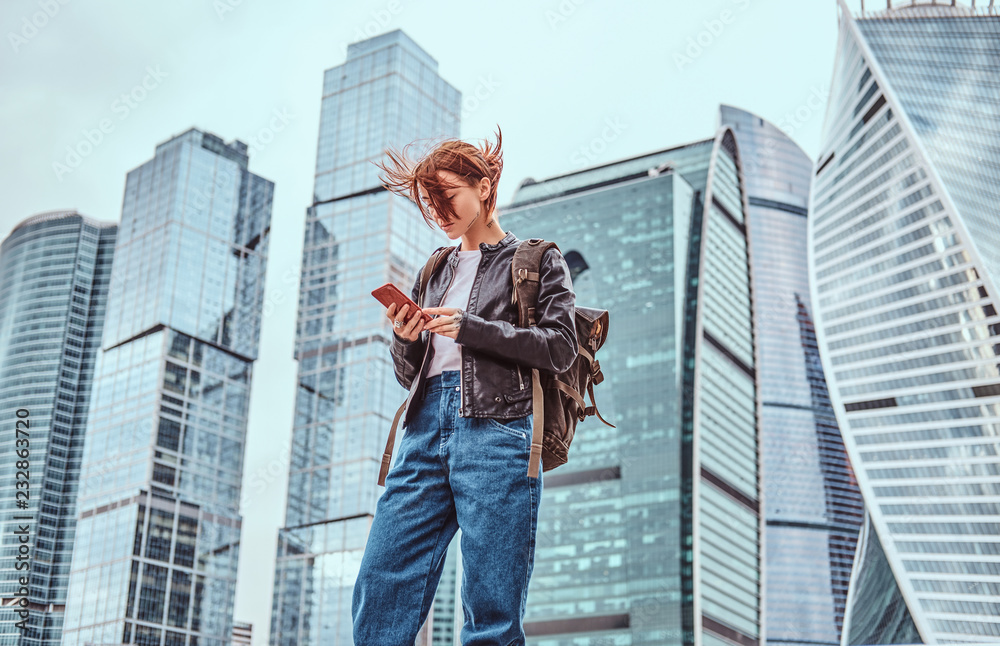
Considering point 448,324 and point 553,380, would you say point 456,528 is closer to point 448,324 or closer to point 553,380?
point 553,380

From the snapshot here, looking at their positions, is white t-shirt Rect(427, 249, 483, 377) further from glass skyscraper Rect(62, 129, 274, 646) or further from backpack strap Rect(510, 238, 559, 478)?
glass skyscraper Rect(62, 129, 274, 646)

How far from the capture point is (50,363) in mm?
95000

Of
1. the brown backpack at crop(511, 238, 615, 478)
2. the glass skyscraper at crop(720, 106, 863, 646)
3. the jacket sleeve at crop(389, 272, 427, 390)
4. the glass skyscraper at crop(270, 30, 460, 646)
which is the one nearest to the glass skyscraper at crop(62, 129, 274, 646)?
the glass skyscraper at crop(270, 30, 460, 646)

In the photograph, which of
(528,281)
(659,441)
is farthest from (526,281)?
(659,441)

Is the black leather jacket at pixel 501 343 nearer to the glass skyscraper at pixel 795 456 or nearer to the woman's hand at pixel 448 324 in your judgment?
the woman's hand at pixel 448 324

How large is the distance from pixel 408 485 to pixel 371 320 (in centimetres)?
10049

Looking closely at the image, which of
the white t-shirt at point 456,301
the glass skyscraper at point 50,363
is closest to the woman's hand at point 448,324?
the white t-shirt at point 456,301

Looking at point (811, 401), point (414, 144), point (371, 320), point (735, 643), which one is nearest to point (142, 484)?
point (371, 320)

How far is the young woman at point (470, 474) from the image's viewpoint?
2510mm

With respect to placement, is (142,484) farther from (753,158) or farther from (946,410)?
(753,158)

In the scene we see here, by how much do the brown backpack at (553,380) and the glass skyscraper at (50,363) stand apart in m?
95.1

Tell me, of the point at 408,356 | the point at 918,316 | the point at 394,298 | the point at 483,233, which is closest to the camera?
the point at 394,298

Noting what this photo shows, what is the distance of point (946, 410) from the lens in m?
73.4

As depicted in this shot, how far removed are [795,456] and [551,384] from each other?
12220cm
